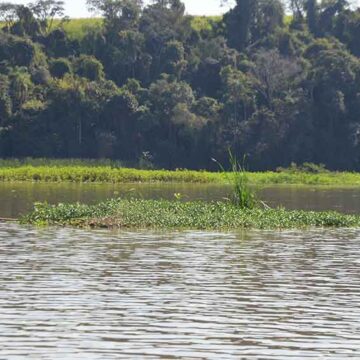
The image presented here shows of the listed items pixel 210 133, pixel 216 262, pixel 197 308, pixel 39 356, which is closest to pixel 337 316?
pixel 197 308

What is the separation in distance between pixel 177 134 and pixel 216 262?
5394 centimetres

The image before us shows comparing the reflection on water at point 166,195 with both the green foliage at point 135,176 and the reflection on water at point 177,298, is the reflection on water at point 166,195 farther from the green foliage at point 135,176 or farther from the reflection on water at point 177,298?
the reflection on water at point 177,298

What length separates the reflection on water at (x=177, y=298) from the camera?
493 inches

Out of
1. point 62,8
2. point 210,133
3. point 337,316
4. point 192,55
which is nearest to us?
point 337,316

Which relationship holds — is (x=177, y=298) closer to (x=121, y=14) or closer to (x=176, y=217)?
(x=176, y=217)

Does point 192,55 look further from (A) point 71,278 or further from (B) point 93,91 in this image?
(A) point 71,278

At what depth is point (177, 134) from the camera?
74.2 meters

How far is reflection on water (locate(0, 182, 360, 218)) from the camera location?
125 feet

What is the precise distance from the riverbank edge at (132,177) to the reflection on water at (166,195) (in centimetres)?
361

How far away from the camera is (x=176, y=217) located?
28.3 metres

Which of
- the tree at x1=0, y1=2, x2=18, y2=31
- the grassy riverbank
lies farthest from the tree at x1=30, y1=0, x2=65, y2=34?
the grassy riverbank

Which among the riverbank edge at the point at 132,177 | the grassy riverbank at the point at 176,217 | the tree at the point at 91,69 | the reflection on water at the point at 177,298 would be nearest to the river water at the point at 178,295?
the reflection on water at the point at 177,298

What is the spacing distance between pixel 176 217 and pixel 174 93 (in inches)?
1837

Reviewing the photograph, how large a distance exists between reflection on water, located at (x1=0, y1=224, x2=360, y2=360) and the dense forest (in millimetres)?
46932
